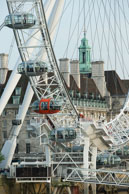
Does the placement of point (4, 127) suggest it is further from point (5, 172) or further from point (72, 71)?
point (5, 172)

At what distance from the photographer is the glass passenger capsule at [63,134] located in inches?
3479

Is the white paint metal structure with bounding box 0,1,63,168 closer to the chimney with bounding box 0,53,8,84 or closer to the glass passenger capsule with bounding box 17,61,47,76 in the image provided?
the glass passenger capsule with bounding box 17,61,47,76

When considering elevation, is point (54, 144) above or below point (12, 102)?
below

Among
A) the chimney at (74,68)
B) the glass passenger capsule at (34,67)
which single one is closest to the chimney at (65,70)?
the chimney at (74,68)

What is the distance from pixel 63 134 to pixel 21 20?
1148cm

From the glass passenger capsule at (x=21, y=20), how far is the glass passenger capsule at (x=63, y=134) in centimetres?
1049

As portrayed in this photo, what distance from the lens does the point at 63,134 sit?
8844 centimetres

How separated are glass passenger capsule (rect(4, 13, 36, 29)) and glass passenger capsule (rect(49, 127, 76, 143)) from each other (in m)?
10.5

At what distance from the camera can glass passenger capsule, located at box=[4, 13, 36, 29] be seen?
8250cm

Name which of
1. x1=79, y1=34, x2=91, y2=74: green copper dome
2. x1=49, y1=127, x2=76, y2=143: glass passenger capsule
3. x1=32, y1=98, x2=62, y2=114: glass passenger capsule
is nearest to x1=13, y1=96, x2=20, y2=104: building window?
x1=79, y1=34, x2=91, y2=74: green copper dome

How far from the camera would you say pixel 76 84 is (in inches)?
5143

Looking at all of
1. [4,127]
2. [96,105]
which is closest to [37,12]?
[4,127]

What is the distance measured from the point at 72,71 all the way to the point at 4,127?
42.0 ft

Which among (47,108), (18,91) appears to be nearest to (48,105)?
(47,108)
